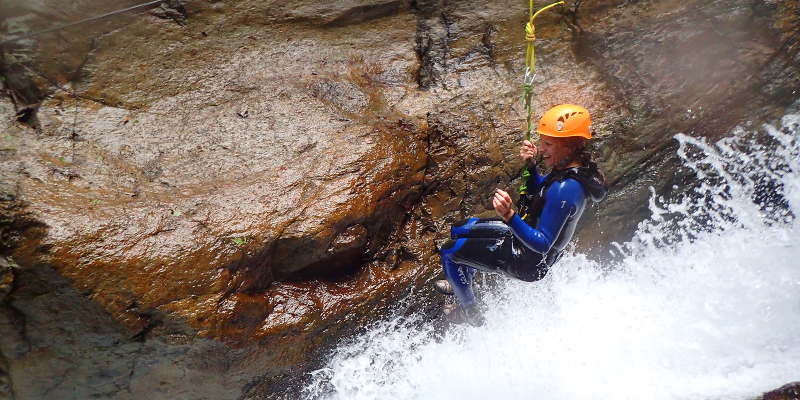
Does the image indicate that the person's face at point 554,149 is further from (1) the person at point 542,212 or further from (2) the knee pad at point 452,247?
(2) the knee pad at point 452,247

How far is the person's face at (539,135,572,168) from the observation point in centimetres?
335

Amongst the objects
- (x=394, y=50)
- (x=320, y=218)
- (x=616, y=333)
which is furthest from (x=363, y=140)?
(x=616, y=333)

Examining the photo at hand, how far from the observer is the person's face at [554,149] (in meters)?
3.35

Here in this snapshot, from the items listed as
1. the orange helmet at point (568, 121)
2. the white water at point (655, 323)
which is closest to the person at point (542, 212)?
the orange helmet at point (568, 121)

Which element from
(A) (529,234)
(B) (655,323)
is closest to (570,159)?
(A) (529,234)

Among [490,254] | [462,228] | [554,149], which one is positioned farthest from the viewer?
[462,228]

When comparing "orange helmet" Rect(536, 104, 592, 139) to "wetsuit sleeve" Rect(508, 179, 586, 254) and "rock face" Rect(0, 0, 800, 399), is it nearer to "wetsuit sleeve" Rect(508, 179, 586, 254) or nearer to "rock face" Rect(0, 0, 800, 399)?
"wetsuit sleeve" Rect(508, 179, 586, 254)

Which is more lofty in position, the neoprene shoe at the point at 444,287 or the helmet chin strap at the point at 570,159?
the helmet chin strap at the point at 570,159

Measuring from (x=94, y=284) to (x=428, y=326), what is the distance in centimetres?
261

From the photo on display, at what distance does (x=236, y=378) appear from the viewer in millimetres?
4020

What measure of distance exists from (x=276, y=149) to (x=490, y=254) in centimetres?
201

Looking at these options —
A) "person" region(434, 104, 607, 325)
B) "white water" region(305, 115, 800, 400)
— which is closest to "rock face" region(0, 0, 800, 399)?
"white water" region(305, 115, 800, 400)

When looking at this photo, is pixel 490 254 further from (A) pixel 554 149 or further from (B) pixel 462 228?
(A) pixel 554 149

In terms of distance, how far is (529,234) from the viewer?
131 inches
